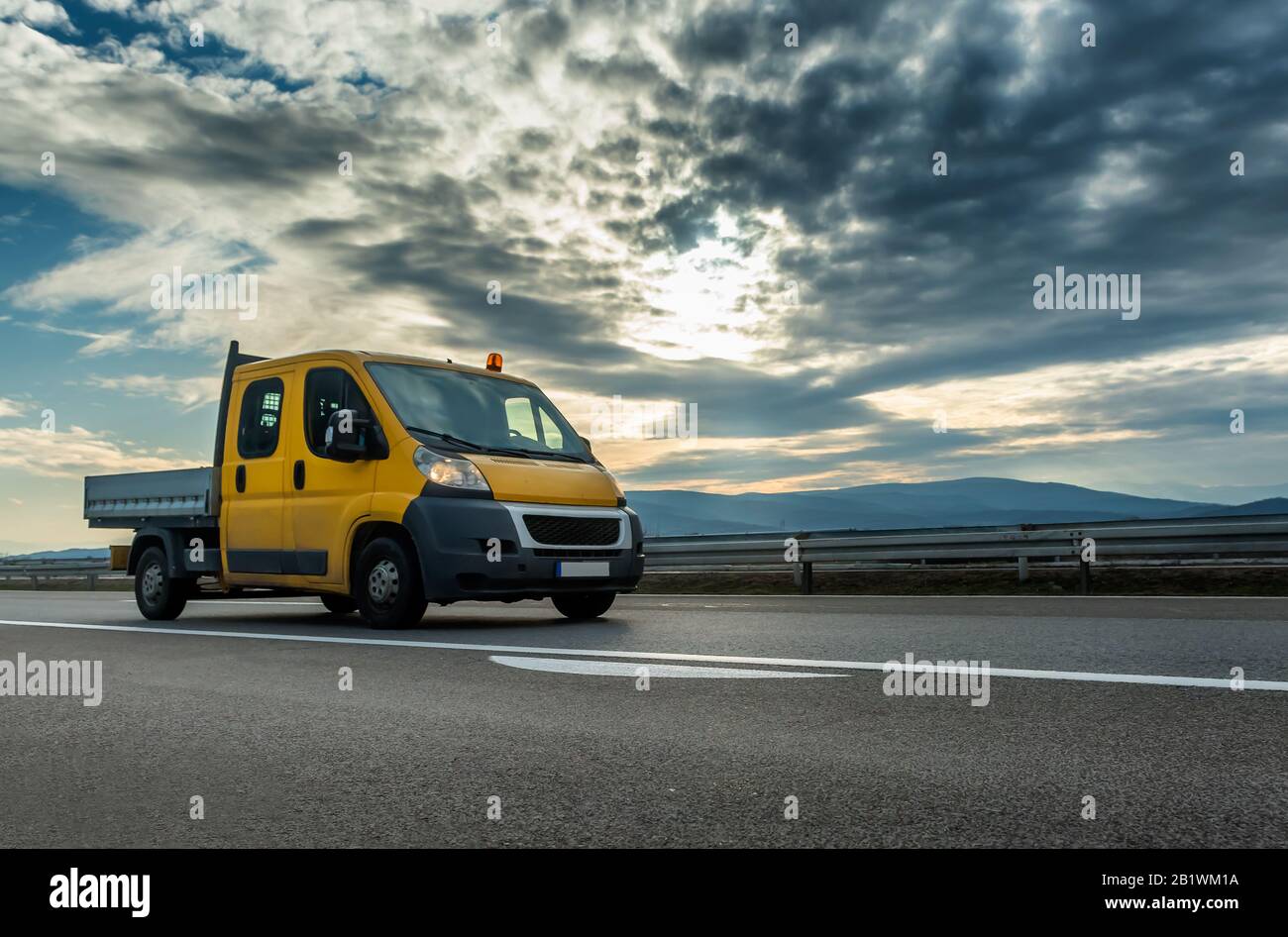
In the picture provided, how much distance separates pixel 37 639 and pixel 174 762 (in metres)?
6.30

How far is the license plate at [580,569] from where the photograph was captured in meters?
9.43

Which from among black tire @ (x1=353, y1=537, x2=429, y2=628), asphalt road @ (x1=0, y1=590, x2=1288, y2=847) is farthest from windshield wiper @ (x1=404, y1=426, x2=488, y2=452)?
asphalt road @ (x1=0, y1=590, x2=1288, y2=847)

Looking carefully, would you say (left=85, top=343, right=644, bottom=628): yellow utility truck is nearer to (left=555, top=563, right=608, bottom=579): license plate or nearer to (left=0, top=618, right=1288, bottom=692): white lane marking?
(left=555, top=563, right=608, bottom=579): license plate

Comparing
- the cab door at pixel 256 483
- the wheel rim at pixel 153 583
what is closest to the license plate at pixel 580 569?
the cab door at pixel 256 483

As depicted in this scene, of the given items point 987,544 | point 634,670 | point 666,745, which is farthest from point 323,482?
point 987,544

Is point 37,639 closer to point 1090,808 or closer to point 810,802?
point 810,802

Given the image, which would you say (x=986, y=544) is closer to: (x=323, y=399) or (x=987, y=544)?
(x=987, y=544)

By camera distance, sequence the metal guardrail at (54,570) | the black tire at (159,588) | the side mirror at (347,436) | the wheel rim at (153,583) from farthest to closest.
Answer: the metal guardrail at (54,570) → the wheel rim at (153,583) → the black tire at (159,588) → the side mirror at (347,436)

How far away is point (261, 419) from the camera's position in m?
10.7

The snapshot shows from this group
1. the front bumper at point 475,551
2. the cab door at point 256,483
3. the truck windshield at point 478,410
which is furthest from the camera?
the cab door at point 256,483

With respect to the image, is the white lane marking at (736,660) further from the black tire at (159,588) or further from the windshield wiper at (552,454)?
the windshield wiper at (552,454)

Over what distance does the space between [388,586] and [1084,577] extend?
30.3ft

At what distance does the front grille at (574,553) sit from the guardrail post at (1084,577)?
23.7 ft
